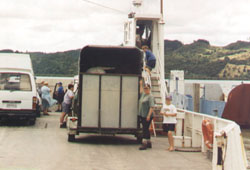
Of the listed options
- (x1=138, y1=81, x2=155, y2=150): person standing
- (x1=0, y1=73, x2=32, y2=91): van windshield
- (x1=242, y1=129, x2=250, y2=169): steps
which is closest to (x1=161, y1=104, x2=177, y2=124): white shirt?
(x1=138, y1=81, x2=155, y2=150): person standing

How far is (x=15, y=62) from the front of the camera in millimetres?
20656

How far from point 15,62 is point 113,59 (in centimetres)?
554

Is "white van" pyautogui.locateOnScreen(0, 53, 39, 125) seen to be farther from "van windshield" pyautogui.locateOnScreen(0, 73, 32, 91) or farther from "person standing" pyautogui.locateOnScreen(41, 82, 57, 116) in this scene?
"person standing" pyautogui.locateOnScreen(41, 82, 57, 116)

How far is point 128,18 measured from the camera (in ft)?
75.6

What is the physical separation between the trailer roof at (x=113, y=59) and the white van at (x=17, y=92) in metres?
3.39

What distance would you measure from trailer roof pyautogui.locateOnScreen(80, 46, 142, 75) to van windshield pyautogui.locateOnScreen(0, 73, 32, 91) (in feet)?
11.8

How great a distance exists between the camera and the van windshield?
761 inches

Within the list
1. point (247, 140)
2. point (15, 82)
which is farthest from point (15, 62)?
point (247, 140)

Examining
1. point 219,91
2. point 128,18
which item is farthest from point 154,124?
point 219,91

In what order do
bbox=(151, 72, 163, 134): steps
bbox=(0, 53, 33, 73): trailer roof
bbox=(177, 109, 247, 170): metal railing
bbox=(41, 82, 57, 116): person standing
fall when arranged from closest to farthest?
bbox=(177, 109, 247, 170): metal railing, bbox=(151, 72, 163, 134): steps, bbox=(0, 53, 33, 73): trailer roof, bbox=(41, 82, 57, 116): person standing

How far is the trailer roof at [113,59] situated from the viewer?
55.2ft

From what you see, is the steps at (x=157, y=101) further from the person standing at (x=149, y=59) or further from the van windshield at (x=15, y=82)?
the van windshield at (x=15, y=82)

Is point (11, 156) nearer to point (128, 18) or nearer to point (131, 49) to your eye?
point (131, 49)

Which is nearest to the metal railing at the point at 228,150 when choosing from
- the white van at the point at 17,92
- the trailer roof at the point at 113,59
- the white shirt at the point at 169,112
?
the white shirt at the point at 169,112
